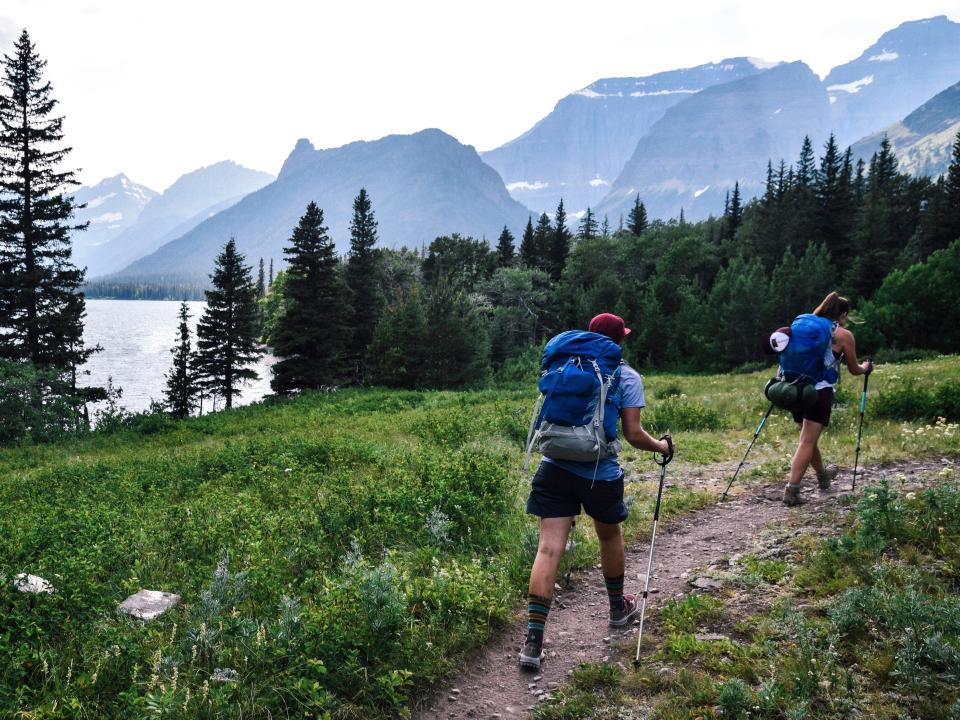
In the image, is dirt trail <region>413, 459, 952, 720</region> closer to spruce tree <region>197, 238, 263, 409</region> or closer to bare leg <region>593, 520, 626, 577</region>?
bare leg <region>593, 520, 626, 577</region>

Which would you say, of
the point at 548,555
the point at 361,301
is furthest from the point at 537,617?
the point at 361,301

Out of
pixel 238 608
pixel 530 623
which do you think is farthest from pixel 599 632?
pixel 238 608

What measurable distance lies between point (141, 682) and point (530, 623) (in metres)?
2.77

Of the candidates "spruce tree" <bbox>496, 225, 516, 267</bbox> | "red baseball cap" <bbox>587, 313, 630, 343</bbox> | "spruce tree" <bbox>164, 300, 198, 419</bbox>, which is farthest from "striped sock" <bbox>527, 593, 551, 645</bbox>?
"spruce tree" <bbox>496, 225, 516, 267</bbox>

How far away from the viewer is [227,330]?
43969mm

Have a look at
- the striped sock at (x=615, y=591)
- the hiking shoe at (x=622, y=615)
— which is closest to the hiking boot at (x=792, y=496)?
the hiking shoe at (x=622, y=615)

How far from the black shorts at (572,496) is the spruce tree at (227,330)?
4365 centimetres

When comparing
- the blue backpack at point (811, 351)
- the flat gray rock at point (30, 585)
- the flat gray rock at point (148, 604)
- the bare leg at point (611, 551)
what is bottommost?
the flat gray rock at point (148, 604)

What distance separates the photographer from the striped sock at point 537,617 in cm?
452

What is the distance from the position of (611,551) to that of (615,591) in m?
0.43

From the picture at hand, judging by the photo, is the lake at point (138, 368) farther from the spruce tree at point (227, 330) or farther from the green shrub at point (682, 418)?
the green shrub at point (682, 418)

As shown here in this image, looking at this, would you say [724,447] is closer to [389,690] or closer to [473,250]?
[389,690]

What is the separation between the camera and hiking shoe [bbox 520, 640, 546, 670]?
449cm

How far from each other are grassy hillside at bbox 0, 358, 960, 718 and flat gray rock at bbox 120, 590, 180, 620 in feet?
0.44
